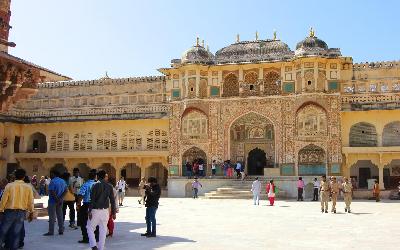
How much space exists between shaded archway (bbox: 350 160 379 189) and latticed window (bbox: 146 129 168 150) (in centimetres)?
1204

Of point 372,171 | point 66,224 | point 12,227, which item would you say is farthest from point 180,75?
point 12,227

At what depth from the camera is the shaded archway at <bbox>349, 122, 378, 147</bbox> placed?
28.3 metres

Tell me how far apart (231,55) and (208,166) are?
23.7ft

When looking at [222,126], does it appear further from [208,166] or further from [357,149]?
[357,149]

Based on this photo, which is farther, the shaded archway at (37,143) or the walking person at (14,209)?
the shaded archway at (37,143)

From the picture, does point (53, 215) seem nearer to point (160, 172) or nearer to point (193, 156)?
point (193, 156)

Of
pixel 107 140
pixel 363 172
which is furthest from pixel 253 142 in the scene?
pixel 107 140

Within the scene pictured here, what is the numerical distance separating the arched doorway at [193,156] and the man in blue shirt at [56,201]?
19.2 meters

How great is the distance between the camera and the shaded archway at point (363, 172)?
97.9 ft

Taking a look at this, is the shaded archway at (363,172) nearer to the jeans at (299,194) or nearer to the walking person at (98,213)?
the jeans at (299,194)

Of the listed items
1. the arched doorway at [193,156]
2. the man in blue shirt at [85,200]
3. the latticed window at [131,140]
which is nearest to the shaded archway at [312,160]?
the arched doorway at [193,156]

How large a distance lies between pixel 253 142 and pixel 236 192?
5.22m

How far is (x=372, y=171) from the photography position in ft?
98.1

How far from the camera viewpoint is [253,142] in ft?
98.2
